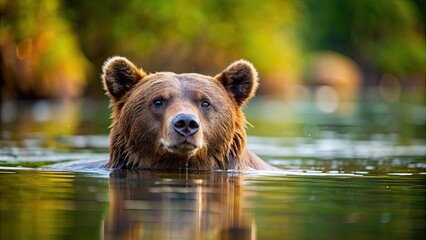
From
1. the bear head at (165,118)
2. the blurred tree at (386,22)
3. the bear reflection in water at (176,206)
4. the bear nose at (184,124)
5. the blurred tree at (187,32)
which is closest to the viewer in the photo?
the bear reflection in water at (176,206)

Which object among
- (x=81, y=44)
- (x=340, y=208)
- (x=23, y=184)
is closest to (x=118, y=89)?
(x=23, y=184)

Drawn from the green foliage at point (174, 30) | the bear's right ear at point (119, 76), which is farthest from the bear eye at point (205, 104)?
the green foliage at point (174, 30)

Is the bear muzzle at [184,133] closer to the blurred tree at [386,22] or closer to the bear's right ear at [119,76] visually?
the bear's right ear at [119,76]

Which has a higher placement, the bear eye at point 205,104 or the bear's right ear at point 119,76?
the bear's right ear at point 119,76

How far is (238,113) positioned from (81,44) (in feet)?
90.1

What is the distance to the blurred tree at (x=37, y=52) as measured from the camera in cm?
2447

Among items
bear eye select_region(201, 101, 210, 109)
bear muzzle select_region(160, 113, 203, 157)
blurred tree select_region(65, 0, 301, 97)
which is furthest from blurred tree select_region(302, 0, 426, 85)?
bear muzzle select_region(160, 113, 203, 157)

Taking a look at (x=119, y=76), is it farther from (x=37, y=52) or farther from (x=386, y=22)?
(x=386, y=22)

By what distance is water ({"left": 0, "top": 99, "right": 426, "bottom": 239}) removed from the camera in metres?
6.39

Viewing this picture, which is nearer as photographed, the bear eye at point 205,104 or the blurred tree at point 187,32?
the bear eye at point 205,104

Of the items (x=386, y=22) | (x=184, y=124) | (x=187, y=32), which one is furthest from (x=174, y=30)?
(x=184, y=124)

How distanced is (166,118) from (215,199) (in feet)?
6.78

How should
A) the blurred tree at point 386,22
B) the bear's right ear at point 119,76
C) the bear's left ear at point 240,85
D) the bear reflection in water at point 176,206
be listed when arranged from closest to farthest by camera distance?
the bear reflection in water at point 176,206
the bear's right ear at point 119,76
the bear's left ear at point 240,85
the blurred tree at point 386,22

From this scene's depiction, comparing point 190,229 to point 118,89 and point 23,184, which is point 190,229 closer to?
point 23,184
